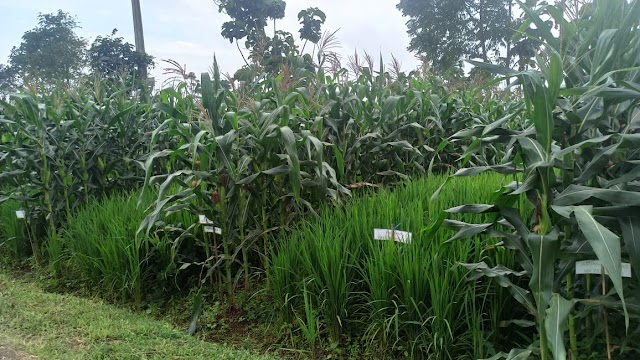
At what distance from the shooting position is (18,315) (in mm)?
3533

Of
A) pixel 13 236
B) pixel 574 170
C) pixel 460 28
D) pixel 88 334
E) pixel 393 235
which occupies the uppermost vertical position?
pixel 460 28

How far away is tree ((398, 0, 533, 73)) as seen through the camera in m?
24.1

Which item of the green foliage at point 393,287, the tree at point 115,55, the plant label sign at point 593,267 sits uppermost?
the tree at point 115,55

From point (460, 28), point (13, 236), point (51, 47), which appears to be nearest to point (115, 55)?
point (13, 236)

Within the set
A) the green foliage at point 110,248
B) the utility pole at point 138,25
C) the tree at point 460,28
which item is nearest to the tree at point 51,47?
the utility pole at point 138,25

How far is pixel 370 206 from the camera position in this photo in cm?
338

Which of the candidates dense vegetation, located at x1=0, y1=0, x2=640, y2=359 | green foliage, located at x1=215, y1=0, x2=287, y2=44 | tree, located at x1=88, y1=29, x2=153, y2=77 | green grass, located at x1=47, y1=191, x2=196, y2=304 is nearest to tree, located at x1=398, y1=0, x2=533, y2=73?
green foliage, located at x1=215, y1=0, x2=287, y2=44

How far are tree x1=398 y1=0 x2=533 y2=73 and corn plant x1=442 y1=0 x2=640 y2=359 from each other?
22935 millimetres

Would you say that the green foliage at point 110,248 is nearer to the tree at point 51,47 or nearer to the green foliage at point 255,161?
the green foliage at point 255,161

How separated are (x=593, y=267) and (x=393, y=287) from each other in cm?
107

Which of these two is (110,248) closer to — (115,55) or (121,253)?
(121,253)

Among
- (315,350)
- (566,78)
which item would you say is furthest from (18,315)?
(566,78)

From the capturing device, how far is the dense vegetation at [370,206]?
1885mm

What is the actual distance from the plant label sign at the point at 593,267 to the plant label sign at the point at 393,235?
0.96 metres
